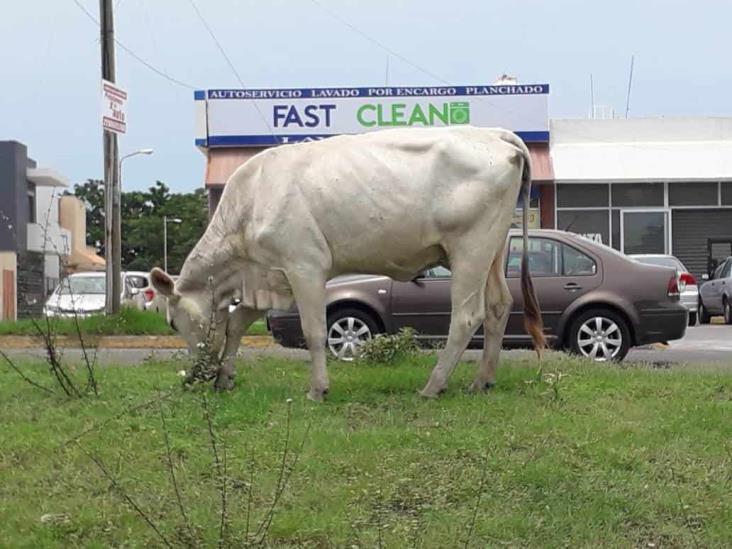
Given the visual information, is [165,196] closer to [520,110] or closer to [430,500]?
[520,110]

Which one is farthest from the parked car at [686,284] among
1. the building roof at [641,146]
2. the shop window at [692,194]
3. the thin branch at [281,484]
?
the thin branch at [281,484]

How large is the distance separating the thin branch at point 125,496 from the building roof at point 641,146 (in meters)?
26.4

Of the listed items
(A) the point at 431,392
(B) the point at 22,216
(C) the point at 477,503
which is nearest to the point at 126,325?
(A) the point at 431,392

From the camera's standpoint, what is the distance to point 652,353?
49.6 feet

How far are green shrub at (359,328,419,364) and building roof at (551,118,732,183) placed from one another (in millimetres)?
22284

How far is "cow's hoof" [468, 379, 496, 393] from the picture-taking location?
7758 mm

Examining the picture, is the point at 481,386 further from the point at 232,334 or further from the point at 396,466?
the point at 396,466

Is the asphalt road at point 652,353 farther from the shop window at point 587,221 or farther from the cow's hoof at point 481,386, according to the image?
the shop window at point 587,221

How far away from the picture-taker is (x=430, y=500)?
5.11 meters

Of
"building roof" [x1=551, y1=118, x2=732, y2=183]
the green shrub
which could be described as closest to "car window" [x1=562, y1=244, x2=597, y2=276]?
the green shrub

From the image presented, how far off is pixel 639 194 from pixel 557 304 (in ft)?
66.6

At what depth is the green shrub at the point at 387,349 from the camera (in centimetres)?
916

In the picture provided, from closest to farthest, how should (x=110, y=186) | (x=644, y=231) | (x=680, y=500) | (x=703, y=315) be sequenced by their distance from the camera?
(x=680, y=500), (x=110, y=186), (x=703, y=315), (x=644, y=231)

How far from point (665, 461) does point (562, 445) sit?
1.85 feet
